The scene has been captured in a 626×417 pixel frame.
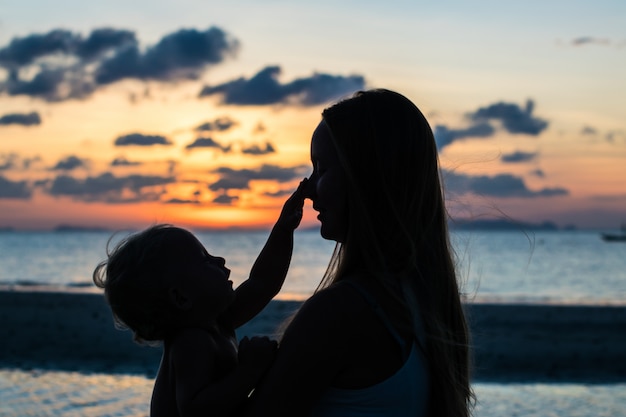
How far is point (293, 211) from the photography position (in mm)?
2379

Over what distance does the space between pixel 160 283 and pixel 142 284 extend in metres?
0.05

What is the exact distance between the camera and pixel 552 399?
317 inches

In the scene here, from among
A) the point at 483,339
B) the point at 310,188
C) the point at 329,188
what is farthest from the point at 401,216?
the point at 483,339

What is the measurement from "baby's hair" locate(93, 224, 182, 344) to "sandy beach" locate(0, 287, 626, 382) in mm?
6670

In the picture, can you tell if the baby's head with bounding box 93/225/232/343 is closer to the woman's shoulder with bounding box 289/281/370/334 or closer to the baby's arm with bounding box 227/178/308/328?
the baby's arm with bounding box 227/178/308/328

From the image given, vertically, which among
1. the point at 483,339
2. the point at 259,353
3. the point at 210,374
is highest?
the point at 259,353

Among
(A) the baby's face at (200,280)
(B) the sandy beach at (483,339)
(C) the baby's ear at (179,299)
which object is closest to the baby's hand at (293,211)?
(A) the baby's face at (200,280)

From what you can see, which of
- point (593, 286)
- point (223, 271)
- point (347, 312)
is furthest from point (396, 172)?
point (593, 286)

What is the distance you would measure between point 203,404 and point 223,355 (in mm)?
232

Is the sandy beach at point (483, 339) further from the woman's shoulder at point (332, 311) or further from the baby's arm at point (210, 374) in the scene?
the woman's shoulder at point (332, 311)

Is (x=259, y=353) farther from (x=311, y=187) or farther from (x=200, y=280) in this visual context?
(x=311, y=187)

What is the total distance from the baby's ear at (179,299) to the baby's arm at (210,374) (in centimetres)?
7

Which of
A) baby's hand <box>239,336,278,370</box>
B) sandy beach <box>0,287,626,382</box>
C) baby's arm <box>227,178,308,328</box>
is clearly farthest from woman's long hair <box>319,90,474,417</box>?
sandy beach <box>0,287,626,382</box>

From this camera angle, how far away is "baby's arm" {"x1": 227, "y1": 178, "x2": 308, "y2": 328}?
2381 millimetres
